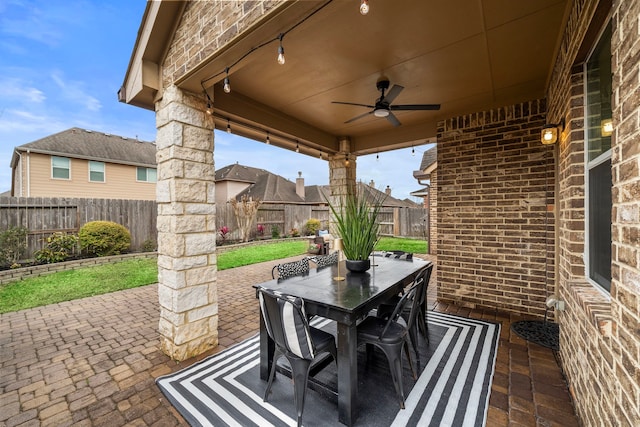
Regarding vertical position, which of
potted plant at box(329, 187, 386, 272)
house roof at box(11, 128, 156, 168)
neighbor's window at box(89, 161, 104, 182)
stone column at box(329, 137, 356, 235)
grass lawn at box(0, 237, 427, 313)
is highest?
house roof at box(11, 128, 156, 168)

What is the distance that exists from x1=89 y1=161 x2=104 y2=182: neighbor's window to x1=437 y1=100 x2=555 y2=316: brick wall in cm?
1327

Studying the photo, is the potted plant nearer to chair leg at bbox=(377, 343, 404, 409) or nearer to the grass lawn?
chair leg at bbox=(377, 343, 404, 409)

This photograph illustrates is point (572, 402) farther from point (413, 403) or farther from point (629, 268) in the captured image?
point (629, 268)

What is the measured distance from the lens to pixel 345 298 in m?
2.07

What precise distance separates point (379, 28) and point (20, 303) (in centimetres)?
645

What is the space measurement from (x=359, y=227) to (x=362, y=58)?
5.78 ft

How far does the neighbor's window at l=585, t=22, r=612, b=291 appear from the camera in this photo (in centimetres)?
167

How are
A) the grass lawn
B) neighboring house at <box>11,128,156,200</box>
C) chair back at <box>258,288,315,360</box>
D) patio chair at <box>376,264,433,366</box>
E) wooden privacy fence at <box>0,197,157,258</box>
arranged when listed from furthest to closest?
neighboring house at <box>11,128,156,200</box>
wooden privacy fence at <box>0,197,157,258</box>
the grass lawn
patio chair at <box>376,264,433,366</box>
chair back at <box>258,288,315,360</box>

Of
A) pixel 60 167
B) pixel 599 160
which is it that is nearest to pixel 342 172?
pixel 599 160

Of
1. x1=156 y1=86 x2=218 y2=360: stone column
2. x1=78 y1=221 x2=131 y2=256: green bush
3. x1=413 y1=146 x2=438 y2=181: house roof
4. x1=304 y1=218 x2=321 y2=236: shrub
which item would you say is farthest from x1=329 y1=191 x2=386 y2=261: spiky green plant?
x1=304 y1=218 x2=321 y2=236: shrub

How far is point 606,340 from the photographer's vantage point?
1323 mm

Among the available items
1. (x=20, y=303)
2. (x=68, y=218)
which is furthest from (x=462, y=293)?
(x=68, y=218)

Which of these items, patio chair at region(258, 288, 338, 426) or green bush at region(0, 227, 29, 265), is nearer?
patio chair at region(258, 288, 338, 426)

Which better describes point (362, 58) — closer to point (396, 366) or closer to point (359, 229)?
point (359, 229)
